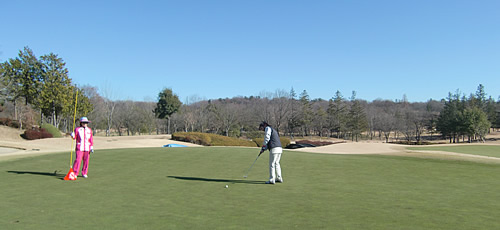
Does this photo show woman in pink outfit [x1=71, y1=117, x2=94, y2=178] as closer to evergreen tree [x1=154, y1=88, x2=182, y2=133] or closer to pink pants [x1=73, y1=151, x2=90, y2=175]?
Answer: pink pants [x1=73, y1=151, x2=90, y2=175]

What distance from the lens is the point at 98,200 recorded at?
8195 mm

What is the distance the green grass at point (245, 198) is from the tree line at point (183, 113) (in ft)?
118

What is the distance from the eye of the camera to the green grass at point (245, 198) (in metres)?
6.27

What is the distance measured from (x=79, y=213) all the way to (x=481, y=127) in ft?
274

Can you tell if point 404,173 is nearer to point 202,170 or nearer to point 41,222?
point 202,170

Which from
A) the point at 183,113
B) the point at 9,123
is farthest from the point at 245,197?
the point at 183,113

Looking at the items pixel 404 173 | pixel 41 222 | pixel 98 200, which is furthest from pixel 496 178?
pixel 41 222

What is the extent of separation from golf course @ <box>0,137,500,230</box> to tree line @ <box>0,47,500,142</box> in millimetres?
35420

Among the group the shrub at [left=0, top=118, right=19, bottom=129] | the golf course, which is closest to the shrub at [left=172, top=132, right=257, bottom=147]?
the shrub at [left=0, top=118, right=19, bottom=129]

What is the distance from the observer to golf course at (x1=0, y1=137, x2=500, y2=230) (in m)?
6.28

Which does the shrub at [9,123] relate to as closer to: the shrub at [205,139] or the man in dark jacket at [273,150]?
the shrub at [205,139]

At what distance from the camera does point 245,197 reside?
339 inches

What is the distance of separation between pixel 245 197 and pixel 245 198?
125 mm

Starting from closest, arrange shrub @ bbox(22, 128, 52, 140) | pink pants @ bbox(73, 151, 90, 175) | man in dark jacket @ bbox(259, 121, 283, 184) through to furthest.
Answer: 1. man in dark jacket @ bbox(259, 121, 283, 184)
2. pink pants @ bbox(73, 151, 90, 175)
3. shrub @ bbox(22, 128, 52, 140)
